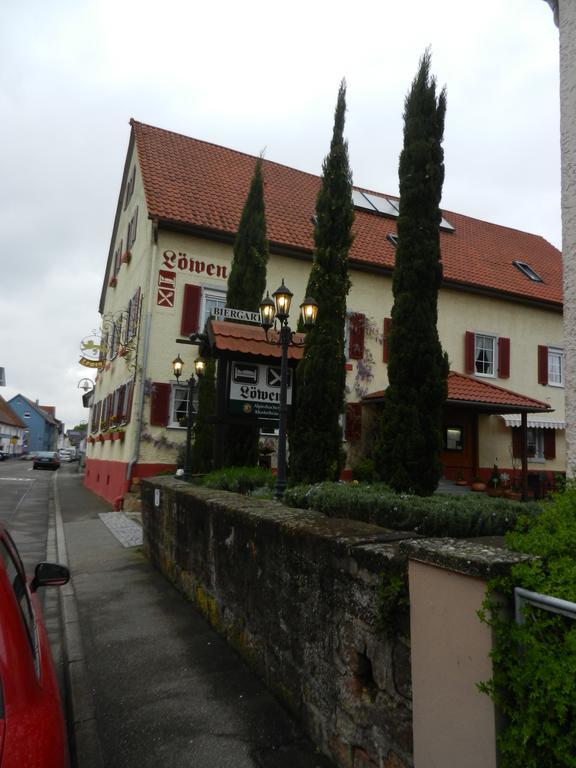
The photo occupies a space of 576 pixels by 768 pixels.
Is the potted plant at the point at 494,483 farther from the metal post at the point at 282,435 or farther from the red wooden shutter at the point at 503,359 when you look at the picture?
the metal post at the point at 282,435

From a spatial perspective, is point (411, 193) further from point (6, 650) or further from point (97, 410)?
point (97, 410)

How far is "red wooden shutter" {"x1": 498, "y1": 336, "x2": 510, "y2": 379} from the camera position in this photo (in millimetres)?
18812

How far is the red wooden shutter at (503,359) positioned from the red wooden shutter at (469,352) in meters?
1.20

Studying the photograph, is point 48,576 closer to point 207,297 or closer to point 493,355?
point 207,297

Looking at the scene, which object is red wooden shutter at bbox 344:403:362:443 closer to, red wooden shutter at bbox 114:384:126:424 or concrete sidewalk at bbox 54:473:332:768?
red wooden shutter at bbox 114:384:126:424

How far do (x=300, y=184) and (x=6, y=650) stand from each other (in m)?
21.0

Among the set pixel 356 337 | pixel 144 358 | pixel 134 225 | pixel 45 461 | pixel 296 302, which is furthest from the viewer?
pixel 45 461

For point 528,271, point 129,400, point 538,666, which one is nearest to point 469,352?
point 528,271

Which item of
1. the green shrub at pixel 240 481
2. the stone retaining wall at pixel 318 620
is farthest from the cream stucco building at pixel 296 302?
the stone retaining wall at pixel 318 620

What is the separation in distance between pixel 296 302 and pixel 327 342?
6.75 metres

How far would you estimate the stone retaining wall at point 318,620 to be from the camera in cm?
254

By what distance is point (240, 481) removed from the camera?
309 inches

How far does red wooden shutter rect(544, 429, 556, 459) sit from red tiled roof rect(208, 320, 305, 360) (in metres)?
13.3

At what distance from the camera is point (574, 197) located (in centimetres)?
509
